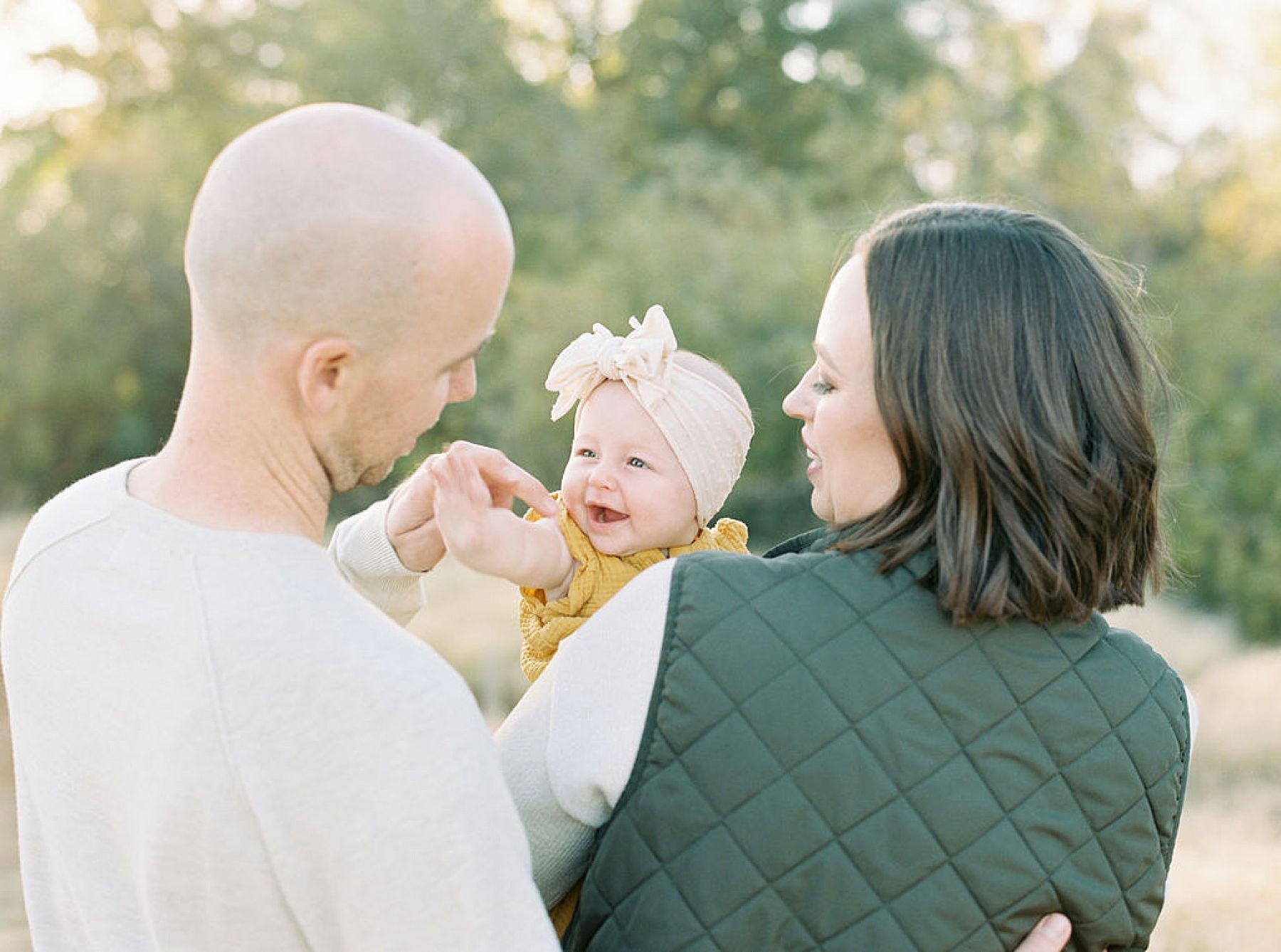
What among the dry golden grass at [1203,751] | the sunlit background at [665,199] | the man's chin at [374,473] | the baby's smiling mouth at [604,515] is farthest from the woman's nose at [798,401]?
the sunlit background at [665,199]

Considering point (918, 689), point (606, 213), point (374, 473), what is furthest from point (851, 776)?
point (606, 213)

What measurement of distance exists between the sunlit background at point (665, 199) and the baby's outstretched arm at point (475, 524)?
906 centimetres

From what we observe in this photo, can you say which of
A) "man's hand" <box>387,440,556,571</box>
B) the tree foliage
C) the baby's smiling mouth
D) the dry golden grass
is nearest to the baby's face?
the baby's smiling mouth

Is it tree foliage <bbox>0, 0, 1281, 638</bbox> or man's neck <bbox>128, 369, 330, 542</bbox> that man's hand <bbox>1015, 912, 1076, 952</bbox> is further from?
tree foliage <bbox>0, 0, 1281, 638</bbox>

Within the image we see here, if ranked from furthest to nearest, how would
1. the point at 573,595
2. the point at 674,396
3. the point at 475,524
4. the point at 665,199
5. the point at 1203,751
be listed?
the point at 665,199 < the point at 1203,751 < the point at 674,396 < the point at 573,595 < the point at 475,524

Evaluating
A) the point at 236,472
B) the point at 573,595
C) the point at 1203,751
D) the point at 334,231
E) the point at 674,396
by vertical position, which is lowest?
the point at 1203,751

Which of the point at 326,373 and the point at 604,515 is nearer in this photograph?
the point at 326,373

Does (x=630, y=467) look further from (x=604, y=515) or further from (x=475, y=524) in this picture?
(x=475, y=524)

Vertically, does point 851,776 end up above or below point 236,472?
below

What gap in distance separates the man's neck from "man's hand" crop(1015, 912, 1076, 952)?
2.93 ft

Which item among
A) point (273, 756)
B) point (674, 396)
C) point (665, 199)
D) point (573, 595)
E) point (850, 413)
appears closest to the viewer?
point (273, 756)

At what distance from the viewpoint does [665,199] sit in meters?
15.5

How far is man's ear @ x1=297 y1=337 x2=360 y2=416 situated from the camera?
4.09 feet

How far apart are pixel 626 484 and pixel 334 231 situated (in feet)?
3.16
